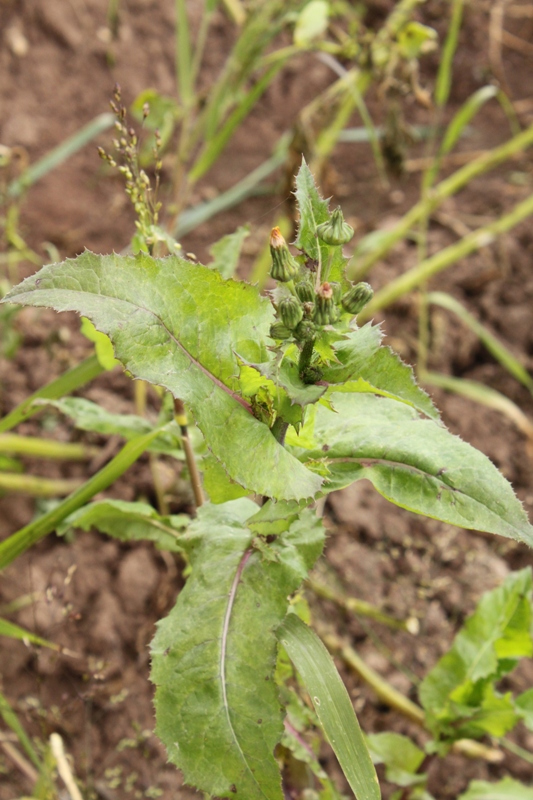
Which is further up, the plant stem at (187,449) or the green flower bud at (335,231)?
the green flower bud at (335,231)

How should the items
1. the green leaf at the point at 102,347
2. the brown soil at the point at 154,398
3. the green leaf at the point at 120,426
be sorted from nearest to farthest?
the green leaf at the point at 102,347 < the green leaf at the point at 120,426 < the brown soil at the point at 154,398

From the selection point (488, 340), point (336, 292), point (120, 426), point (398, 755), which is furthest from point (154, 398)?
point (336, 292)

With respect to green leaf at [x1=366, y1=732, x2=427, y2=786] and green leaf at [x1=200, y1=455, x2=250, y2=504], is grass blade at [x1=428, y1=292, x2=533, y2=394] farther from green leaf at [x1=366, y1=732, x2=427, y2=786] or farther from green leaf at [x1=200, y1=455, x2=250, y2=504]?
green leaf at [x1=200, y1=455, x2=250, y2=504]

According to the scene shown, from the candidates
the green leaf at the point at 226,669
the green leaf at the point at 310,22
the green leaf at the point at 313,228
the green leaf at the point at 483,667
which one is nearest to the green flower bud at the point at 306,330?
the green leaf at the point at 313,228

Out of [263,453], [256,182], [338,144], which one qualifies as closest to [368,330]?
[263,453]

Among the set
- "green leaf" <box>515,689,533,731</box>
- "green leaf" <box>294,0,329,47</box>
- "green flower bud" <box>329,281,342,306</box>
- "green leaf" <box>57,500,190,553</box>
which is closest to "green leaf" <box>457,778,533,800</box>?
"green leaf" <box>515,689,533,731</box>

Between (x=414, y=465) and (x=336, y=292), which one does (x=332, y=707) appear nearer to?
(x=414, y=465)

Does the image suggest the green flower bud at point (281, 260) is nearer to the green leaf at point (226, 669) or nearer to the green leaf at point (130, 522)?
the green leaf at point (226, 669)
